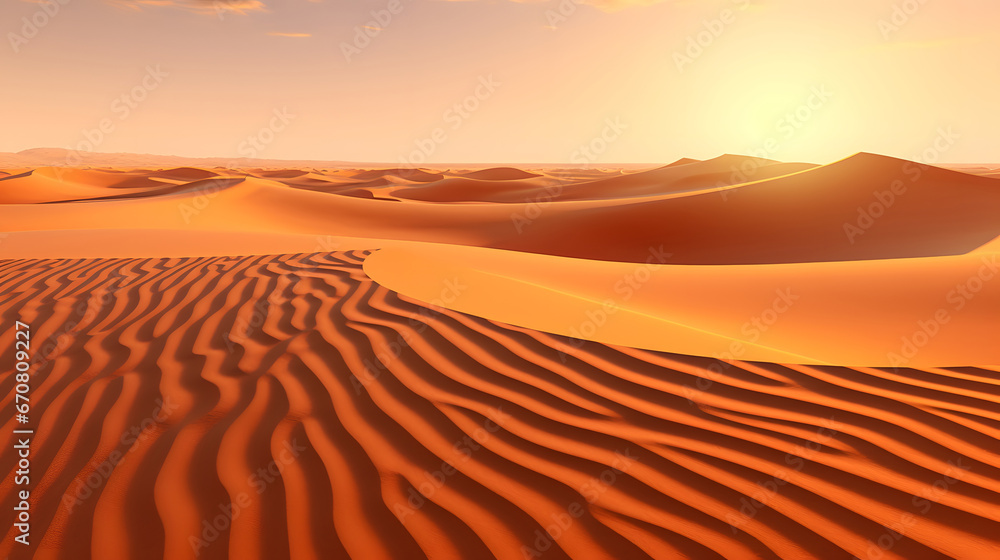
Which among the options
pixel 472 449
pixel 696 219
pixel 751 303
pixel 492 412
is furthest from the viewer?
pixel 696 219

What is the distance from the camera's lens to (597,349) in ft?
12.6

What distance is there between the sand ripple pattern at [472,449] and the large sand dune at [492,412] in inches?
0.5

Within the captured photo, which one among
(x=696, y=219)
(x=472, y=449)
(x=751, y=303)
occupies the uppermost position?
(x=696, y=219)

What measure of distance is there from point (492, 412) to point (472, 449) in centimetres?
32

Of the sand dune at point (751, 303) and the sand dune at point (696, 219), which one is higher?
the sand dune at point (696, 219)

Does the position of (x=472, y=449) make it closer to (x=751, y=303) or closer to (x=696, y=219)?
(x=751, y=303)

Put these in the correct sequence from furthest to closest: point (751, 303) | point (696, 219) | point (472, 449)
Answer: point (696, 219)
point (751, 303)
point (472, 449)

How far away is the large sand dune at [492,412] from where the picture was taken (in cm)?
215

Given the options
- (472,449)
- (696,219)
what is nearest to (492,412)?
(472,449)

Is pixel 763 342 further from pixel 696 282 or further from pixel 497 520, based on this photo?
pixel 497 520

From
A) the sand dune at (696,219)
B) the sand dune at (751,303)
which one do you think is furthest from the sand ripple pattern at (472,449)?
the sand dune at (696,219)

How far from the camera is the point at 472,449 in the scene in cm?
262

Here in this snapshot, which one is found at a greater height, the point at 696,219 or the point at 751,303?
the point at 696,219

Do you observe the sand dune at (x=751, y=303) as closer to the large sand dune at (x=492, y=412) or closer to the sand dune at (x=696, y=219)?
the large sand dune at (x=492, y=412)
